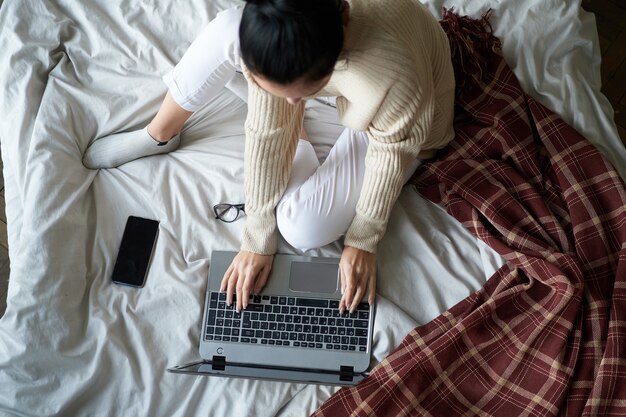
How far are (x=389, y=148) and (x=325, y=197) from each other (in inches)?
6.3

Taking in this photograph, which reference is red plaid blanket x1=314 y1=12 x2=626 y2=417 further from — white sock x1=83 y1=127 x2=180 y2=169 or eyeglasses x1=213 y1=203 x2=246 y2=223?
white sock x1=83 y1=127 x2=180 y2=169

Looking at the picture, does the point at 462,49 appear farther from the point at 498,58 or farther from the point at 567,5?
the point at 567,5

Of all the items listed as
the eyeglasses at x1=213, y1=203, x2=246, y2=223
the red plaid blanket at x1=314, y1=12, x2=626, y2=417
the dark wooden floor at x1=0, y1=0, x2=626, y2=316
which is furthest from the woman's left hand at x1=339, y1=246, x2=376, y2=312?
the dark wooden floor at x1=0, y1=0, x2=626, y2=316

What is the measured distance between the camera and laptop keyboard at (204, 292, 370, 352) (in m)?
0.99

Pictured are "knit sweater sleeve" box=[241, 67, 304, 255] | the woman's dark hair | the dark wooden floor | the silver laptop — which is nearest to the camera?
the woman's dark hair

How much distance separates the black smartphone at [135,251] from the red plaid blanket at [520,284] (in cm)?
40

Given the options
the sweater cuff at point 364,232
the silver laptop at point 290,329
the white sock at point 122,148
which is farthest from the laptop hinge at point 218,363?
the white sock at point 122,148

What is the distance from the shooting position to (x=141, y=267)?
102 centimetres

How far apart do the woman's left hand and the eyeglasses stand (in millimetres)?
213

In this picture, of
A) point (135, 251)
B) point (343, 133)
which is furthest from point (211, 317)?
point (343, 133)

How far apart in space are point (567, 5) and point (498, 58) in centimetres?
22

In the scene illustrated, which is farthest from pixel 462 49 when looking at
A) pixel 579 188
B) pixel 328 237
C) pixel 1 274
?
pixel 1 274

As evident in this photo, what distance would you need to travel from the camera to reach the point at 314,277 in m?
1.01

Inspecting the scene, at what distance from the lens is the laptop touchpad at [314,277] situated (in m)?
1.01
